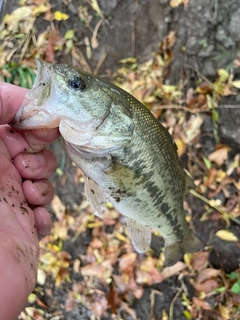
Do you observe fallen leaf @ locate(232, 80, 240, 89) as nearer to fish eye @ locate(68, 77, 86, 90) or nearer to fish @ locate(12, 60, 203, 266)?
fish @ locate(12, 60, 203, 266)

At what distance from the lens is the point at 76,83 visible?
1554 mm

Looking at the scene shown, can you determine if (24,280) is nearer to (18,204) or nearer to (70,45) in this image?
(18,204)

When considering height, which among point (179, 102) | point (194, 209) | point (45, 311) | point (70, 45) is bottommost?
point (45, 311)

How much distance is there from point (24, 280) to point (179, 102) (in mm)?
2060

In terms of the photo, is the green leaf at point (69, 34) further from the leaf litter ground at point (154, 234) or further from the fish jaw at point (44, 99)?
the fish jaw at point (44, 99)

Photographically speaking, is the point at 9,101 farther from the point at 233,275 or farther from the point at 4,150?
the point at 233,275

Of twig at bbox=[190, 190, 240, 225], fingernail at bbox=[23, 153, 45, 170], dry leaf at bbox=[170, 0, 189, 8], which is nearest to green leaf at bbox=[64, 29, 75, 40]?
dry leaf at bbox=[170, 0, 189, 8]

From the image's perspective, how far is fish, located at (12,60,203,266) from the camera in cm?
154

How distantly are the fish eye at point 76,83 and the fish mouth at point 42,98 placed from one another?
6 cm

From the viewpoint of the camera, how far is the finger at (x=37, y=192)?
6.23ft

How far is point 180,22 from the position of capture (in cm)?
318

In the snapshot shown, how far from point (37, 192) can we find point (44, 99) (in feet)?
1.89

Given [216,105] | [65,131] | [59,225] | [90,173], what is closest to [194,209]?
[216,105]

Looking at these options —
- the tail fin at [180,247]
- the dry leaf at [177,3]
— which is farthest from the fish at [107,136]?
the dry leaf at [177,3]
